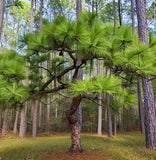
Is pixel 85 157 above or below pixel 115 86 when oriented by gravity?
below

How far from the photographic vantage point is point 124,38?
5.85 ft

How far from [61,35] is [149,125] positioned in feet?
11.0

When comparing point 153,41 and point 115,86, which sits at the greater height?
point 153,41

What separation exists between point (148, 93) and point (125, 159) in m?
1.86

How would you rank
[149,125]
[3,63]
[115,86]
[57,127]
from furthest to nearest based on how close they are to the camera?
[57,127] → [149,125] → [3,63] → [115,86]

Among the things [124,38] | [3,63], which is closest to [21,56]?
[3,63]

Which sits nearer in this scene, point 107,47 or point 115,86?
point 115,86

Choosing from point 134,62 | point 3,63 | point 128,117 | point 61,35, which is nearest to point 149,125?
point 134,62

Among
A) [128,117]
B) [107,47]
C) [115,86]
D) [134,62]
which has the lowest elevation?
[128,117]

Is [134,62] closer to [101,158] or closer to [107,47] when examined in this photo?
[107,47]

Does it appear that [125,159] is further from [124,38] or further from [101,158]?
[124,38]

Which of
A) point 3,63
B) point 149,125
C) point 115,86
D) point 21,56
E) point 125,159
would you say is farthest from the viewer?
point 149,125

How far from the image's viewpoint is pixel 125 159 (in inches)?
115

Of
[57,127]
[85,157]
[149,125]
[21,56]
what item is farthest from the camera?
[57,127]
